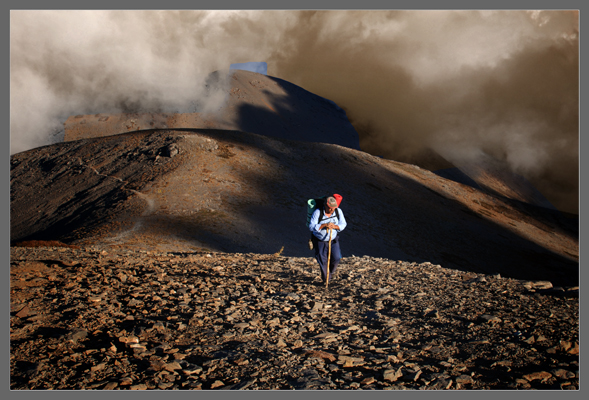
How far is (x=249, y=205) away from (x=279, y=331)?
61.6 ft

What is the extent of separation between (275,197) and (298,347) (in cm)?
2162

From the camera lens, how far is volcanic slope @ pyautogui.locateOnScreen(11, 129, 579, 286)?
1938 centimetres

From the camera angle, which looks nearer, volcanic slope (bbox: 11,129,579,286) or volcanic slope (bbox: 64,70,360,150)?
volcanic slope (bbox: 11,129,579,286)

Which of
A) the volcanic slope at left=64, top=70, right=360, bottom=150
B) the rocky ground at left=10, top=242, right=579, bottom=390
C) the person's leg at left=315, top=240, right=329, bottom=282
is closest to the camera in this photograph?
the rocky ground at left=10, top=242, right=579, bottom=390

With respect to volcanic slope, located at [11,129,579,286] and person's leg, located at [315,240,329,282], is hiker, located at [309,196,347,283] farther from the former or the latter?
volcanic slope, located at [11,129,579,286]

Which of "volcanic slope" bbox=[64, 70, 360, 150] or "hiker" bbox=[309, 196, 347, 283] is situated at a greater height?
"volcanic slope" bbox=[64, 70, 360, 150]

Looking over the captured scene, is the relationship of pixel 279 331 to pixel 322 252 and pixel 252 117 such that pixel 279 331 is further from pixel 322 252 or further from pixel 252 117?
pixel 252 117

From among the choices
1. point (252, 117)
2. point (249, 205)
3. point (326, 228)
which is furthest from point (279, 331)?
point (252, 117)

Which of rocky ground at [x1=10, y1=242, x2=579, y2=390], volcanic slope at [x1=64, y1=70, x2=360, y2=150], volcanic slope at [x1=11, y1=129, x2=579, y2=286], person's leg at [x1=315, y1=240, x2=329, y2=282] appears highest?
volcanic slope at [x1=64, y1=70, x2=360, y2=150]

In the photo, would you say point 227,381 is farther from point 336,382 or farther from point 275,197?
point 275,197

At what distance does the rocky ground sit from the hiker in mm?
584

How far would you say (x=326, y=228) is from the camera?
725 cm

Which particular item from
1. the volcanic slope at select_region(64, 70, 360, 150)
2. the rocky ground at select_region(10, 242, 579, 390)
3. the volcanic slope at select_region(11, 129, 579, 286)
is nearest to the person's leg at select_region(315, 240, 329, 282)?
the rocky ground at select_region(10, 242, 579, 390)

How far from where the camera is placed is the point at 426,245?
2731cm
